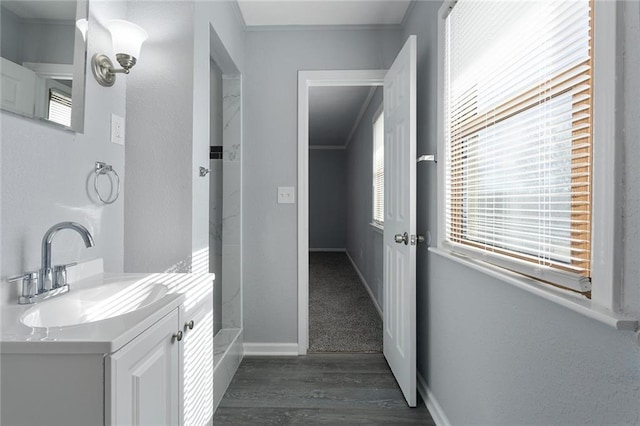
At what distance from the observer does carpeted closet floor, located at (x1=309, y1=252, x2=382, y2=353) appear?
108 inches

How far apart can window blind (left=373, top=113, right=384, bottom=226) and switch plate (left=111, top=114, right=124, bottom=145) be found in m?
2.87

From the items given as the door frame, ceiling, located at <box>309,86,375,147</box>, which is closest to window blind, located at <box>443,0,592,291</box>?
the door frame

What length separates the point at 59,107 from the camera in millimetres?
1198

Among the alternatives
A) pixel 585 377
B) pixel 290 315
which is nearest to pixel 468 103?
pixel 585 377

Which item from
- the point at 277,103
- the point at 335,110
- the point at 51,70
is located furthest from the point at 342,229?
the point at 51,70

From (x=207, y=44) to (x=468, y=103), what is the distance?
51.4 inches

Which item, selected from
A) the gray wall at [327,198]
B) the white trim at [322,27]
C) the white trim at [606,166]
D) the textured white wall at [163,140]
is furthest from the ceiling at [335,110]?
the white trim at [606,166]

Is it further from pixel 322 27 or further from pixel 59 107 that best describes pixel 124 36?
pixel 322 27

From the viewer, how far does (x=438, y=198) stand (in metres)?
1.71

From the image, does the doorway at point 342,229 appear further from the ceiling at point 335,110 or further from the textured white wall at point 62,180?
the textured white wall at point 62,180

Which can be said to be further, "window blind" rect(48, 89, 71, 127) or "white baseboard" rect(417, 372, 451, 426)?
"white baseboard" rect(417, 372, 451, 426)

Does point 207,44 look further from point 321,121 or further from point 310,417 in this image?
point 321,121

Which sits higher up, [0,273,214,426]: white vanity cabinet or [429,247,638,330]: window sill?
[429,247,638,330]: window sill

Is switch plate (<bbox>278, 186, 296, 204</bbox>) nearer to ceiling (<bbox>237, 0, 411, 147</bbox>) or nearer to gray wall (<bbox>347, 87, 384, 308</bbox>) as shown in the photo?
ceiling (<bbox>237, 0, 411, 147</bbox>)
